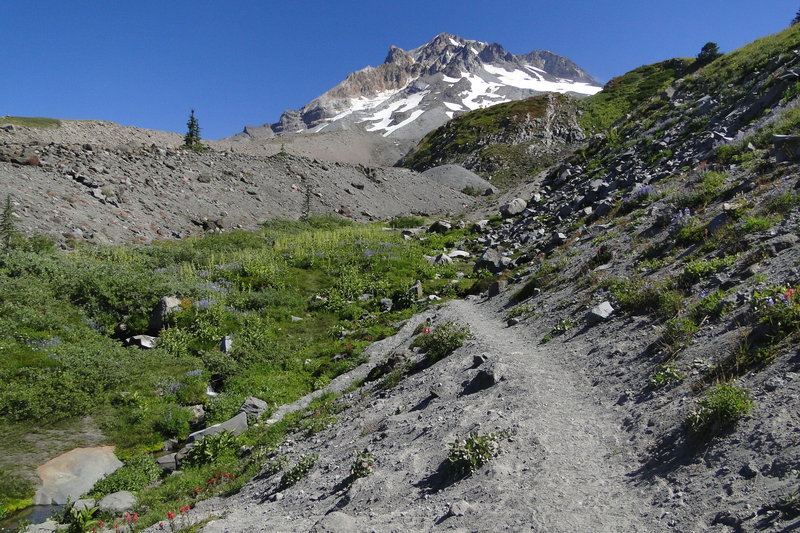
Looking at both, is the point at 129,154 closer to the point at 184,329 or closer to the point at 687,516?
the point at 184,329

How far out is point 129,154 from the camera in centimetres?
4400

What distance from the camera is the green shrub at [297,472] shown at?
10.1 metres

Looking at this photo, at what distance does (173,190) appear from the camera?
42625mm

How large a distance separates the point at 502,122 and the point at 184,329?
11811 cm

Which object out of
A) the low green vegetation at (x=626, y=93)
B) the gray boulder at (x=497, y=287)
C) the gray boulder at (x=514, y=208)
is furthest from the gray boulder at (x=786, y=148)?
the low green vegetation at (x=626, y=93)

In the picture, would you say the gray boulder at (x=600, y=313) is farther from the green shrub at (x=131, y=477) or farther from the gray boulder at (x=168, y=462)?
the green shrub at (x=131, y=477)

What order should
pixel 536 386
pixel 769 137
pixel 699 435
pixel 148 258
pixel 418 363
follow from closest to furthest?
pixel 699 435
pixel 536 386
pixel 418 363
pixel 769 137
pixel 148 258

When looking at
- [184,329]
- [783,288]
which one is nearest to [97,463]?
[184,329]

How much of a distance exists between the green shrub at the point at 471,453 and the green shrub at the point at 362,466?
1655mm

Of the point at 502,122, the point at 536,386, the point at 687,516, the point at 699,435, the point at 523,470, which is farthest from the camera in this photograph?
the point at 502,122

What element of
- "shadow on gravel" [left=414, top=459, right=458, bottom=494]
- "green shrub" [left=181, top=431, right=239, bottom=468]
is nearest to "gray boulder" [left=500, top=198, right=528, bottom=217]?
"green shrub" [left=181, top=431, right=239, bottom=468]

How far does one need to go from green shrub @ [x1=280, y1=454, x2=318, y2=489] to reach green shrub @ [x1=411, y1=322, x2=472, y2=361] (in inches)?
220

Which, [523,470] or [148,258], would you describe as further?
[148,258]

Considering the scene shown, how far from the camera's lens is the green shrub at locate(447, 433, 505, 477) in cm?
783
